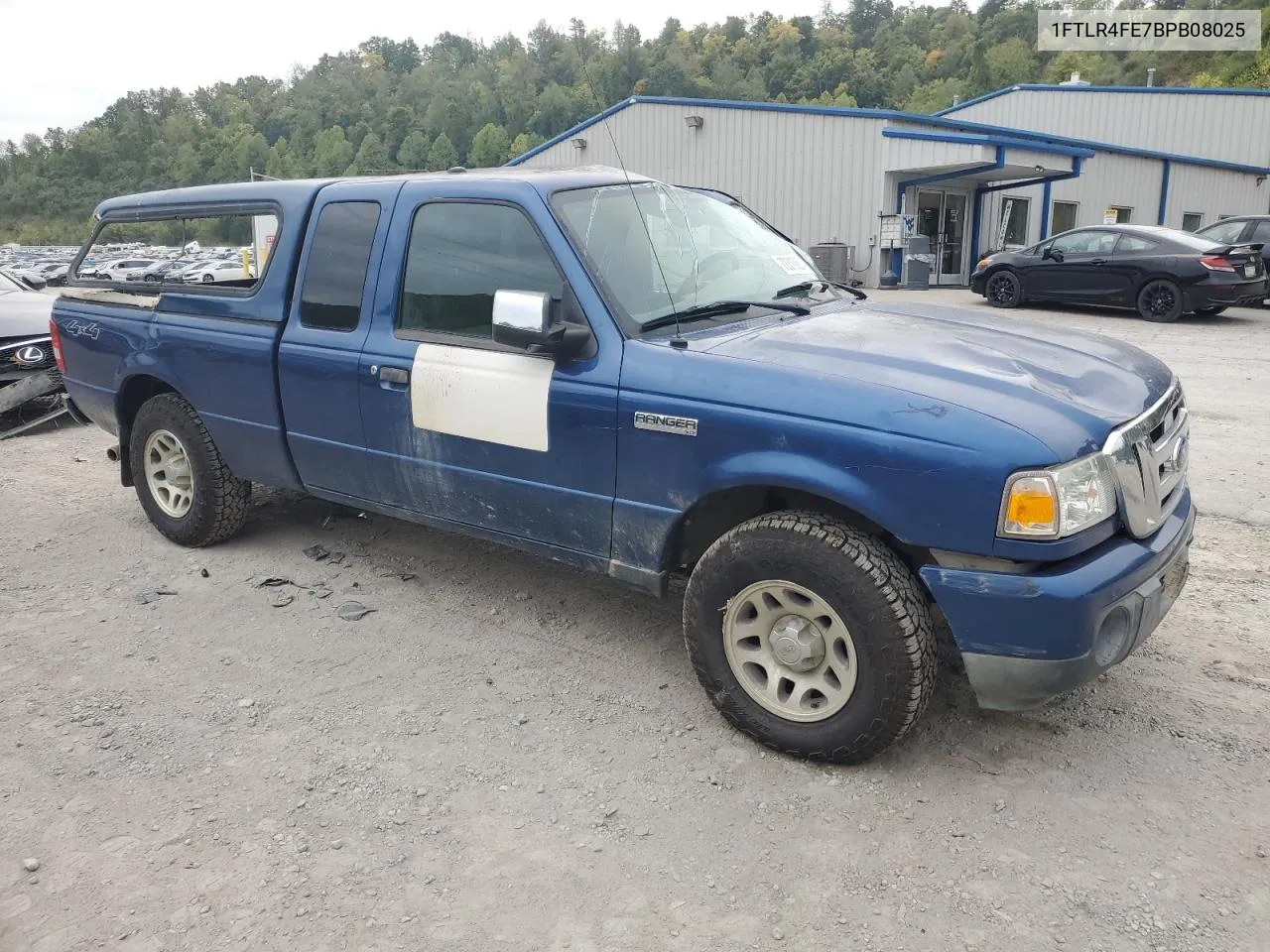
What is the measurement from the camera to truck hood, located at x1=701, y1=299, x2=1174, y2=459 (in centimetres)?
274

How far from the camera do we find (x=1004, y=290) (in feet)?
53.2

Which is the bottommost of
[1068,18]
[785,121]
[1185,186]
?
[1185,186]

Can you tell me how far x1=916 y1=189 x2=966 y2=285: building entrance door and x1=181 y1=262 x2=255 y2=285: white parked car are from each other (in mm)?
21108

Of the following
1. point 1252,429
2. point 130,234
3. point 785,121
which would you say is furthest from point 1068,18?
point 130,234

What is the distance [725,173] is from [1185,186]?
598 inches

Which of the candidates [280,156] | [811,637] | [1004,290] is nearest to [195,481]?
[811,637]

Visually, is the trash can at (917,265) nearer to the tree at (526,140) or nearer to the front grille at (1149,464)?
the tree at (526,140)

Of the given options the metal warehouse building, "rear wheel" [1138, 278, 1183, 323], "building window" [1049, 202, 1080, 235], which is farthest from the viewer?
"building window" [1049, 202, 1080, 235]

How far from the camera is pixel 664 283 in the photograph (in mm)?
3551

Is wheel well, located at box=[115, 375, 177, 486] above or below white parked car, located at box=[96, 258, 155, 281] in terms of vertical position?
below

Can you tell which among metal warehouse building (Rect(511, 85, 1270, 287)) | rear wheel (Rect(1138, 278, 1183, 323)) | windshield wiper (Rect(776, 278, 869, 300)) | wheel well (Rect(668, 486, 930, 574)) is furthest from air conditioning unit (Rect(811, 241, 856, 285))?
wheel well (Rect(668, 486, 930, 574))

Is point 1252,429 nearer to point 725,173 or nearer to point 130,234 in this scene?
point 130,234

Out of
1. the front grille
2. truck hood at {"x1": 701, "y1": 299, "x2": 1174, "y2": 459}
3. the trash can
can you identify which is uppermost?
truck hood at {"x1": 701, "y1": 299, "x2": 1174, "y2": 459}

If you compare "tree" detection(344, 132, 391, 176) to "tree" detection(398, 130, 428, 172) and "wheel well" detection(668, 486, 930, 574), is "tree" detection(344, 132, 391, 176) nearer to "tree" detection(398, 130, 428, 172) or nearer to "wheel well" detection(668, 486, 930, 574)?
"tree" detection(398, 130, 428, 172)
